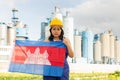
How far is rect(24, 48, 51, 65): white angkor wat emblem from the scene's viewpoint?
19.6ft

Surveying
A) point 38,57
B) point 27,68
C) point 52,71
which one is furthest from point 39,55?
point 52,71

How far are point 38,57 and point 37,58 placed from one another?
0.02 metres

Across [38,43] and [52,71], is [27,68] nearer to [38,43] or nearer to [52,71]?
[38,43]

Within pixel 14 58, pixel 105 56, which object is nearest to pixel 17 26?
pixel 105 56

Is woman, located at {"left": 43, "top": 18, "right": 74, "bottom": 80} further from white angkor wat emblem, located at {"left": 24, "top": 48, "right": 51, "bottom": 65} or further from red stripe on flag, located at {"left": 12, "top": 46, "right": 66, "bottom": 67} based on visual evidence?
white angkor wat emblem, located at {"left": 24, "top": 48, "right": 51, "bottom": 65}

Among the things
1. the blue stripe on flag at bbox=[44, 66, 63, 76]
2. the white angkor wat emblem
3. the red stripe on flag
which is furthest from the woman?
the white angkor wat emblem

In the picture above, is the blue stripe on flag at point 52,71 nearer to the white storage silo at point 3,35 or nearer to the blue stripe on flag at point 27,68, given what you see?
the blue stripe on flag at point 27,68

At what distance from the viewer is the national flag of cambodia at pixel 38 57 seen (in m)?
5.73

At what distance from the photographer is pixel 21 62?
20.6 feet

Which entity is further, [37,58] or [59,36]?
[37,58]

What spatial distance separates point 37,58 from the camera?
20.1 feet

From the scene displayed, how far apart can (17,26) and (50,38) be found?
1564 inches

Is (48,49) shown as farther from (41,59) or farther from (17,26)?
(17,26)

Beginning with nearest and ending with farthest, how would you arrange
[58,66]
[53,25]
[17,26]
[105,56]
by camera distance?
[53,25] < [58,66] < [17,26] < [105,56]
